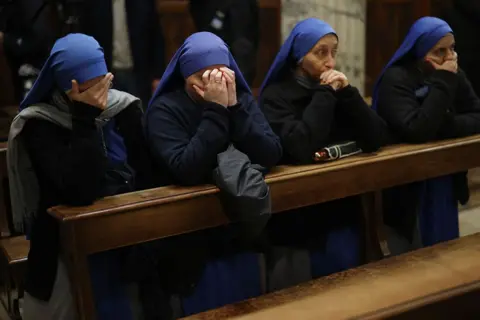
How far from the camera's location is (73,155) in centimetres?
211

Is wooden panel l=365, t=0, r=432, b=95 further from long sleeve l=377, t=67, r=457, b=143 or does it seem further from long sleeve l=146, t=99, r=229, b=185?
long sleeve l=146, t=99, r=229, b=185

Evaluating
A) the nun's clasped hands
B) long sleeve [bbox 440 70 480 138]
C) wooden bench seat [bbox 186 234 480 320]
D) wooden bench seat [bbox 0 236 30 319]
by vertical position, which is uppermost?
the nun's clasped hands

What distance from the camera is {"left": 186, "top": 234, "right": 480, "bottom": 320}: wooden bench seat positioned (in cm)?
204

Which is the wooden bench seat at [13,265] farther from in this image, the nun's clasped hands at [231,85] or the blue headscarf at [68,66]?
the nun's clasped hands at [231,85]

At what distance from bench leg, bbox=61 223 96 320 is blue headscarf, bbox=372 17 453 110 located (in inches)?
63.3

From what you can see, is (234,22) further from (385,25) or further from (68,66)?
(385,25)

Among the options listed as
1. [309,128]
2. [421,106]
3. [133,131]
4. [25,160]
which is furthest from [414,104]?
[25,160]

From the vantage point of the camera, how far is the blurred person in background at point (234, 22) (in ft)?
11.5

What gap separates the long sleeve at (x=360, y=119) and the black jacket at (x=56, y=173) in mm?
1020

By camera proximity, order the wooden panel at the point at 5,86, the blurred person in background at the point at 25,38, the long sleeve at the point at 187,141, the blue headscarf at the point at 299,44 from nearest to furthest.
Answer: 1. the long sleeve at the point at 187,141
2. the blue headscarf at the point at 299,44
3. the blurred person in background at the point at 25,38
4. the wooden panel at the point at 5,86

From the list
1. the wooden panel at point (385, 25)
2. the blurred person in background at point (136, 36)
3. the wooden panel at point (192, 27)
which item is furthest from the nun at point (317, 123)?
the wooden panel at point (385, 25)

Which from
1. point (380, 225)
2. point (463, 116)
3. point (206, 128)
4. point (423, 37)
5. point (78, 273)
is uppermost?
point (423, 37)

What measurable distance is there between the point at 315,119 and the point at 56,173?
1.03 metres

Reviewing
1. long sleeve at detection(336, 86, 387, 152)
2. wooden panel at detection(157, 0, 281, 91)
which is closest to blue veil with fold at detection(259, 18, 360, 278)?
long sleeve at detection(336, 86, 387, 152)
